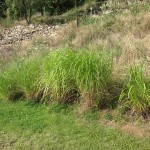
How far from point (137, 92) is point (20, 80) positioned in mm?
2168

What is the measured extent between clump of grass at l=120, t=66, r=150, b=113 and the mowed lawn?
1.51 feet

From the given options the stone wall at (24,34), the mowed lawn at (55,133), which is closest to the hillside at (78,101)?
the mowed lawn at (55,133)

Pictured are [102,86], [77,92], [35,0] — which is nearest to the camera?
[102,86]

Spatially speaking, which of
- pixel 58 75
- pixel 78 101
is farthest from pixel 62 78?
pixel 78 101

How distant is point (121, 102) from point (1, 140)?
1.81 meters

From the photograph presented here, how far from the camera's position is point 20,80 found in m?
6.35

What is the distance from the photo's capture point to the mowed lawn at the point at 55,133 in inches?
189

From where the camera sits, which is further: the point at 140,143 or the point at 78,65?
the point at 78,65

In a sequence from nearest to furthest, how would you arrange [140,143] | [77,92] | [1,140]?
[140,143], [1,140], [77,92]

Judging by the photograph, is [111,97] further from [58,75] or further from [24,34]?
[24,34]

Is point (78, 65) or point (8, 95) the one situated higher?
point (78, 65)

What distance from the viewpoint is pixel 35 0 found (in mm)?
18500

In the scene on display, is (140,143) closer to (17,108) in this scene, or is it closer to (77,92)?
(77,92)

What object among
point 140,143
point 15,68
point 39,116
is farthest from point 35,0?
point 140,143
